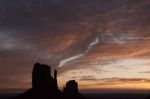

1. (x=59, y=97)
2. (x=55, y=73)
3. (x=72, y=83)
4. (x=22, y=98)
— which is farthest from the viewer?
(x=72, y=83)

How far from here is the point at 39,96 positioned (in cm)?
7838

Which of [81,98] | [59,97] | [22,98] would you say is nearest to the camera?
[22,98]

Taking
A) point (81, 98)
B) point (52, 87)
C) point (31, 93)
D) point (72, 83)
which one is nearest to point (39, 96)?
point (31, 93)

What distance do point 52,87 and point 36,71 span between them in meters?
5.95

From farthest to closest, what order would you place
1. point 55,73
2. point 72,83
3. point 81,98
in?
point 72,83, point 81,98, point 55,73

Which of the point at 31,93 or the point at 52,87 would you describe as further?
the point at 52,87

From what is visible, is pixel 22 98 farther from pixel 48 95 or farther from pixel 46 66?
pixel 46 66

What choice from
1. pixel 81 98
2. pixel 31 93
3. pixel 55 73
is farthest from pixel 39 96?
pixel 81 98

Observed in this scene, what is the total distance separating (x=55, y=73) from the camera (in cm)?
9538

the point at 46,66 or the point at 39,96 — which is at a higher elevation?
the point at 46,66

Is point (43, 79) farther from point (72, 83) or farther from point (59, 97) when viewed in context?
point (72, 83)

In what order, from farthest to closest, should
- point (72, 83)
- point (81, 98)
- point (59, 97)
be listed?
1. point (72, 83)
2. point (81, 98)
3. point (59, 97)

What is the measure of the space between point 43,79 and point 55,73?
31.4ft

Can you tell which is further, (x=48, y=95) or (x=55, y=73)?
(x=55, y=73)
